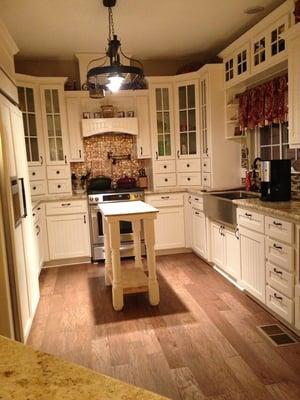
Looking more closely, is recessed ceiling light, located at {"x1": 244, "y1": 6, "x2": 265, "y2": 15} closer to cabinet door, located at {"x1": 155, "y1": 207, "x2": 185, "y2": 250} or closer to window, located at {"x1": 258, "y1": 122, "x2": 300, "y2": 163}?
window, located at {"x1": 258, "y1": 122, "x2": 300, "y2": 163}

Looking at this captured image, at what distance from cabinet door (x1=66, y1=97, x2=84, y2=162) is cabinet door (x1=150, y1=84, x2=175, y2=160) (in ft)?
3.36

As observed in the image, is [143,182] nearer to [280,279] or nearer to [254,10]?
[254,10]

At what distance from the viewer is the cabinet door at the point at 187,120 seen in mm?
4789

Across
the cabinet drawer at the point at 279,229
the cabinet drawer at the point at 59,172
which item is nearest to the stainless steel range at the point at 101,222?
the cabinet drawer at the point at 59,172

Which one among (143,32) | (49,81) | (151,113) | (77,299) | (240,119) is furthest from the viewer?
(151,113)

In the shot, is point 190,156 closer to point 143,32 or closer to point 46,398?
point 143,32

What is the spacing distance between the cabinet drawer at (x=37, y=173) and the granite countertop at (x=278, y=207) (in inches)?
105

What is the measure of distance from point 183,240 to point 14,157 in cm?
284

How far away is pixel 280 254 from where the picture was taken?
2662mm

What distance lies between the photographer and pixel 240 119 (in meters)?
4.27

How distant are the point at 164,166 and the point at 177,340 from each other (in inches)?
110

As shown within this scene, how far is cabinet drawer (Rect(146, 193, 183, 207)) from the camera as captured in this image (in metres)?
4.77

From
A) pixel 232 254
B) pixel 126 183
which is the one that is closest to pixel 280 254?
pixel 232 254

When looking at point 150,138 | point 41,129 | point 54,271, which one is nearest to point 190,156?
point 150,138
